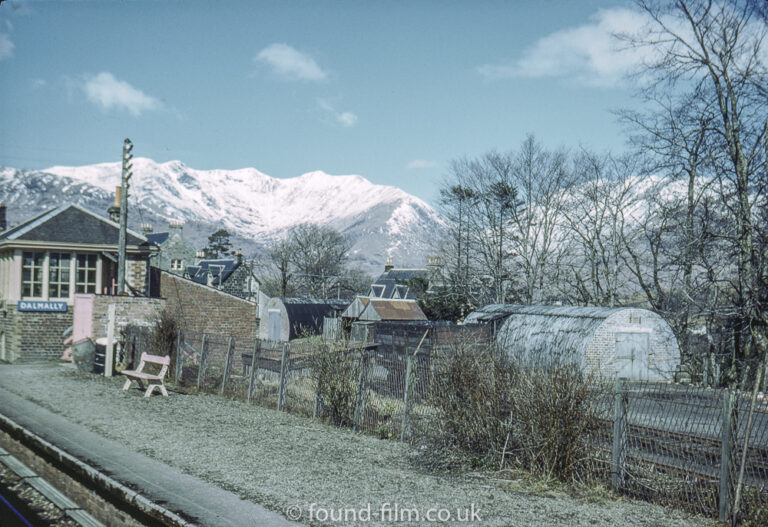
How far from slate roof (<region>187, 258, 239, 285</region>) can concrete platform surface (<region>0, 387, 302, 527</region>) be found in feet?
168

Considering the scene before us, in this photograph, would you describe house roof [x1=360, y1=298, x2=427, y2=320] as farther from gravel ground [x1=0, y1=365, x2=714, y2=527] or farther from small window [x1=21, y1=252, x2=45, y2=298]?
gravel ground [x1=0, y1=365, x2=714, y2=527]

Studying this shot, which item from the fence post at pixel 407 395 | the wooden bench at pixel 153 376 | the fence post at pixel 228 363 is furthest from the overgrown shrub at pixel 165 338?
the fence post at pixel 407 395

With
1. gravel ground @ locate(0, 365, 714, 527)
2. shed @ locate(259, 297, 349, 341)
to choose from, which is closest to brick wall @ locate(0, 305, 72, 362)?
gravel ground @ locate(0, 365, 714, 527)

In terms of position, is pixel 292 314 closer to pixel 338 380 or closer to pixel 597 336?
pixel 597 336

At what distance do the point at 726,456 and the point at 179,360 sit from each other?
1364 centimetres

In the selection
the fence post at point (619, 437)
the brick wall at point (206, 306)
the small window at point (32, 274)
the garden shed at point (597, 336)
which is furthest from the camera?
the brick wall at point (206, 306)

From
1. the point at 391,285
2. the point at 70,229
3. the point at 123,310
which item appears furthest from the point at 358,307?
the point at 123,310

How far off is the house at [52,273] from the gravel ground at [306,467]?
33.1 ft

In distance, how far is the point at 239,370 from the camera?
60.6 ft

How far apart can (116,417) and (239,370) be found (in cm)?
661

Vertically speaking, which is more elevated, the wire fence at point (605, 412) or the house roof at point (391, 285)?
the house roof at point (391, 285)

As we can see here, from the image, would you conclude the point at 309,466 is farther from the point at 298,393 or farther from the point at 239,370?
the point at 239,370

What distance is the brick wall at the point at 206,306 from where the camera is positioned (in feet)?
88.7

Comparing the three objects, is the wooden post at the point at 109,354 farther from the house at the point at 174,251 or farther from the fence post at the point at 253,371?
the house at the point at 174,251
